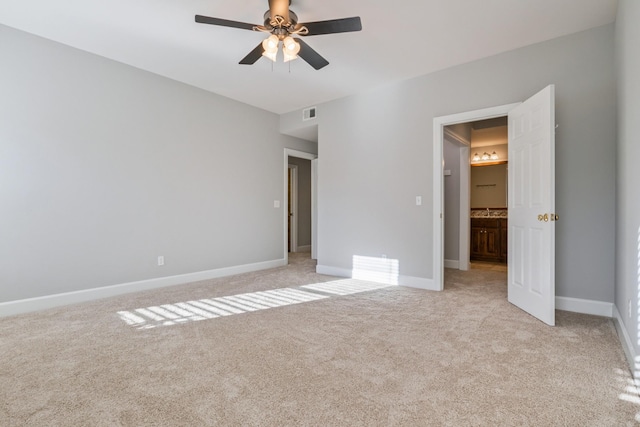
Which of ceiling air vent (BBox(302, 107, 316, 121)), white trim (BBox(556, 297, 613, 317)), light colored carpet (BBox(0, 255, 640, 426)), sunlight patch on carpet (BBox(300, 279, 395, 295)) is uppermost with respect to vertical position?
ceiling air vent (BBox(302, 107, 316, 121))

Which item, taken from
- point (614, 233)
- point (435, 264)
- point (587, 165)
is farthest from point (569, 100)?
point (435, 264)

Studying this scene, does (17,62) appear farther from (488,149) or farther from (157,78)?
(488,149)

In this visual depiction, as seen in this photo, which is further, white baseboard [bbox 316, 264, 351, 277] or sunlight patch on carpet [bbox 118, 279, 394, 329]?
white baseboard [bbox 316, 264, 351, 277]

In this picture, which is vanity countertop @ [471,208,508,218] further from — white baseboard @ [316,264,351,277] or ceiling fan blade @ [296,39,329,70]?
ceiling fan blade @ [296,39,329,70]

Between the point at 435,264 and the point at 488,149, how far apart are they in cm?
443

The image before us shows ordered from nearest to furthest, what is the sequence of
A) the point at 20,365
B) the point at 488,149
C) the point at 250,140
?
the point at 20,365 → the point at 250,140 → the point at 488,149

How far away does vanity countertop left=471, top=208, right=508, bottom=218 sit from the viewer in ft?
21.0

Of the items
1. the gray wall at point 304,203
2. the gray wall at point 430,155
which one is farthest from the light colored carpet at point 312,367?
the gray wall at point 304,203

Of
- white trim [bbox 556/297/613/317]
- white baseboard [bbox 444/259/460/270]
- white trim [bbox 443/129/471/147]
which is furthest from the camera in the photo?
white baseboard [bbox 444/259/460/270]

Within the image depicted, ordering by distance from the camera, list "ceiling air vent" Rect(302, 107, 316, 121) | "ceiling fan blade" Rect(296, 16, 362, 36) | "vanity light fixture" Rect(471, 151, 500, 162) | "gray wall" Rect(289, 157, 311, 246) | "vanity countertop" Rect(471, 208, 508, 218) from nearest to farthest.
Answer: "ceiling fan blade" Rect(296, 16, 362, 36) < "ceiling air vent" Rect(302, 107, 316, 121) < "vanity countertop" Rect(471, 208, 508, 218) < "vanity light fixture" Rect(471, 151, 500, 162) < "gray wall" Rect(289, 157, 311, 246)

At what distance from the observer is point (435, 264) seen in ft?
13.0

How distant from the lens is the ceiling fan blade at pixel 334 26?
2.35m

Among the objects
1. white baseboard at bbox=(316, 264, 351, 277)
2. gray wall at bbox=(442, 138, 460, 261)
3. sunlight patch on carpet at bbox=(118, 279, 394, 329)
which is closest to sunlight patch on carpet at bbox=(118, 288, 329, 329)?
sunlight patch on carpet at bbox=(118, 279, 394, 329)

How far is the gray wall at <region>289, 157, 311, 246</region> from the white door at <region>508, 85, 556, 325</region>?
5.29 metres
